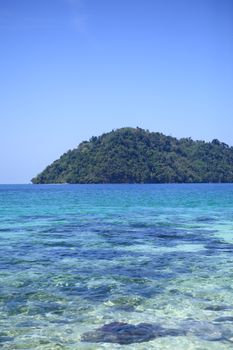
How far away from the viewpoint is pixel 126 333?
7852mm

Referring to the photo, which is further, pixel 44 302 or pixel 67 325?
pixel 44 302

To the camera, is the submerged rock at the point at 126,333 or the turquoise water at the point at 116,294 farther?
the turquoise water at the point at 116,294

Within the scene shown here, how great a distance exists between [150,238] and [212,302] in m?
11.4

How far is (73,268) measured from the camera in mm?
13734

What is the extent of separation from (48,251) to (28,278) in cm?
501

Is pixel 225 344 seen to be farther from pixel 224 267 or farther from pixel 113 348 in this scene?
pixel 224 267

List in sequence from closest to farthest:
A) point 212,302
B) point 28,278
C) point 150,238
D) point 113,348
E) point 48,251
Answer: point 113,348, point 212,302, point 28,278, point 48,251, point 150,238

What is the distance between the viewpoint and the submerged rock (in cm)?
756

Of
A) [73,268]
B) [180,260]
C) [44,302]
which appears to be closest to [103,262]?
[73,268]

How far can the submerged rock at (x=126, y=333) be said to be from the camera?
24.8 ft

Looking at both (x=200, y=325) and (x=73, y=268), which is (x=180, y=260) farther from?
(x=200, y=325)

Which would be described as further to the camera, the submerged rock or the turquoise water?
the turquoise water

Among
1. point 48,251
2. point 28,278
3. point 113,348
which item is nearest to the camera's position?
point 113,348

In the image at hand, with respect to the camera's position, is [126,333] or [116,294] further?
[116,294]
